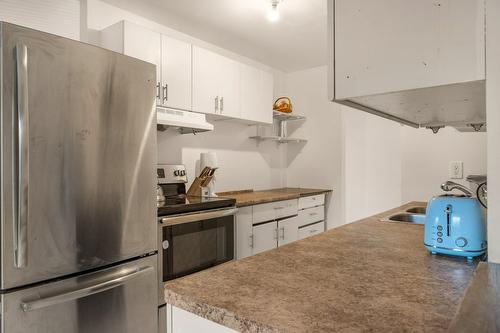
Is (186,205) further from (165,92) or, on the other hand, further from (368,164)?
(368,164)

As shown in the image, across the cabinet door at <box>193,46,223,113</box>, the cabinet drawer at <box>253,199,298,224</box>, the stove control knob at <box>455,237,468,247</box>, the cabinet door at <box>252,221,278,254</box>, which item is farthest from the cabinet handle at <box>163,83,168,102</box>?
the stove control knob at <box>455,237,468,247</box>

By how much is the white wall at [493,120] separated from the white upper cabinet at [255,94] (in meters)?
2.48

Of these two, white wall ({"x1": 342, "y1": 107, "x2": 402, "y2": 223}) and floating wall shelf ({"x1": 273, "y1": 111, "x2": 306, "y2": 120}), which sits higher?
floating wall shelf ({"x1": 273, "y1": 111, "x2": 306, "y2": 120})

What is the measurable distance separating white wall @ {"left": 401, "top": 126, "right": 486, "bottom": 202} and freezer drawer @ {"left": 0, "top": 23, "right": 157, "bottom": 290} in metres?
2.06

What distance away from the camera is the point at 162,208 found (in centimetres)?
197

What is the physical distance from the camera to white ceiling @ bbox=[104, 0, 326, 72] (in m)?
2.44

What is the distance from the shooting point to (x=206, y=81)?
276cm

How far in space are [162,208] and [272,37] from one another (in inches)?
77.3

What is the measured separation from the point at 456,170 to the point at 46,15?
10.1ft

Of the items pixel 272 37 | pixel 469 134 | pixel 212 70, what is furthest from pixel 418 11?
pixel 272 37

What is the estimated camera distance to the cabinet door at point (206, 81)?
2.67m

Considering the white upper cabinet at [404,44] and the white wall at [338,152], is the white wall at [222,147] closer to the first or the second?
the white wall at [338,152]

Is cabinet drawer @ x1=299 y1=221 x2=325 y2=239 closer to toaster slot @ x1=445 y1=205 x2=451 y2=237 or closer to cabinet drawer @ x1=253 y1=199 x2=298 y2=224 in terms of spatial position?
cabinet drawer @ x1=253 y1=199 x2=298 y2=224

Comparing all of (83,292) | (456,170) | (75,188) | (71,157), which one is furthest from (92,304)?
(456,170)
